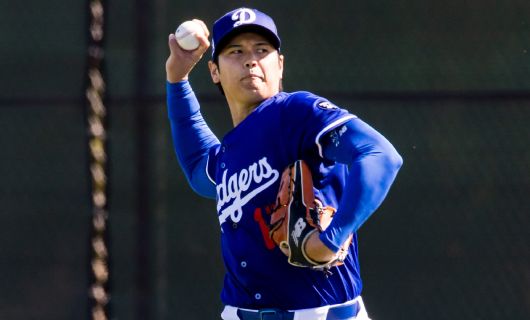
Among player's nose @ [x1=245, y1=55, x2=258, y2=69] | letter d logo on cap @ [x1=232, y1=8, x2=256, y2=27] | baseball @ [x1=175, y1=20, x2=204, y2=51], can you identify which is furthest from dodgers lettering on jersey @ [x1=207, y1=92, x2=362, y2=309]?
baseball @ [x1=175, y1=20, x2=204, y2=51]

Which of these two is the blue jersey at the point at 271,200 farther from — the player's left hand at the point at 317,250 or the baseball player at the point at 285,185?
the player's left hand at the point at 317,250

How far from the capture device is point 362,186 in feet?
7.45

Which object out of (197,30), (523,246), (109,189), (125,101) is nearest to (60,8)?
(125,101)

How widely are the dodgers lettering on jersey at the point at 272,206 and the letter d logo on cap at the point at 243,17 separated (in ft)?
0.77

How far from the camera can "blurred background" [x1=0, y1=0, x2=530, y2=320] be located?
13.0 feet

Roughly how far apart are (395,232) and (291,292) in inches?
59.4

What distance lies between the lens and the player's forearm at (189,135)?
316 cm

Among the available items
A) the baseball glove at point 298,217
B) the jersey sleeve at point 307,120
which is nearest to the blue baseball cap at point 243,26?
A: the jersey sleeve at point 307,120

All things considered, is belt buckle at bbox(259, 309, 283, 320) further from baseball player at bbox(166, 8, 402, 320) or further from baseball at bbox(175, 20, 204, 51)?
baseball at bbox(175, 20, 204, 51)

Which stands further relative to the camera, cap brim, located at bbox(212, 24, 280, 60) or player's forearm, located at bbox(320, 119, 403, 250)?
cap brim, located at bbox(212, 24, 280, 60)

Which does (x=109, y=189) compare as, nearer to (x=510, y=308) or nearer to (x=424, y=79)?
(x=424, y=79)

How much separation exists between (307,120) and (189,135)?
0.79 meters

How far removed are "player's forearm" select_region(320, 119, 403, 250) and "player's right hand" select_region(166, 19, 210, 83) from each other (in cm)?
83

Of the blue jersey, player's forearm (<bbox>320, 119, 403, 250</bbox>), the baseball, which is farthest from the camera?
the baseball
